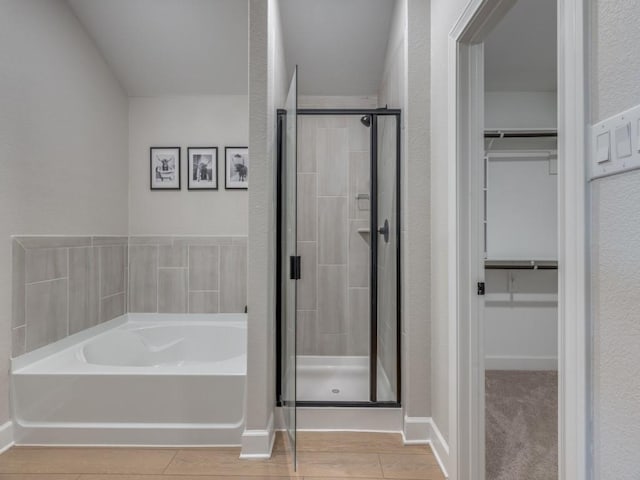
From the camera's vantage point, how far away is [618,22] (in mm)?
792

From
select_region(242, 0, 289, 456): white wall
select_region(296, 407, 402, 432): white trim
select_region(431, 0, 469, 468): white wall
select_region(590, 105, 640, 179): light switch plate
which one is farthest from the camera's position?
select_region(296, 407, 402, 432): white trim

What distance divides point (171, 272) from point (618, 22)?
10.2 feet

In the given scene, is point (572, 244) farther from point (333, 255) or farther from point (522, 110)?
point (522, 110)

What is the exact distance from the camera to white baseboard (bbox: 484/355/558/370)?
3.30 meters

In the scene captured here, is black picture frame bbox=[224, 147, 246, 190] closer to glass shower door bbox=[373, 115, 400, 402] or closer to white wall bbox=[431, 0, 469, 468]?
glass shower door bbox=[373, 115, 400, 402]

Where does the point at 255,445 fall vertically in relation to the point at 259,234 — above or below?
below


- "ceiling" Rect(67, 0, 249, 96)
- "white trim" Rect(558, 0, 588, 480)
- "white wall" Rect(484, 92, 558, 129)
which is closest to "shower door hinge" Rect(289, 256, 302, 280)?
"white trim" Rect(558, 0, 588, 480)

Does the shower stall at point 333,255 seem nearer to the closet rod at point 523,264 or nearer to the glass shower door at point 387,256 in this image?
the glass shower door at point 387,256

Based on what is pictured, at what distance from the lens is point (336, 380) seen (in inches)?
112

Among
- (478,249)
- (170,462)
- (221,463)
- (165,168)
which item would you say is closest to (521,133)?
(478,249)

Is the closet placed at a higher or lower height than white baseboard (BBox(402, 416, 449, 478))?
higher

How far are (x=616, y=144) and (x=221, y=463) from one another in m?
2.08

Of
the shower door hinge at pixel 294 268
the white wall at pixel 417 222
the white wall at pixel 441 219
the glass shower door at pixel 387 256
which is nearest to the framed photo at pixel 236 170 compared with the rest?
the glass shower door at pixel 387 256

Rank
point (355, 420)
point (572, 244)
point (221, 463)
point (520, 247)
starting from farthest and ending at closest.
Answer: point (520, 247) → point (355, 420) → point (221, 463) → point (572, 244)
